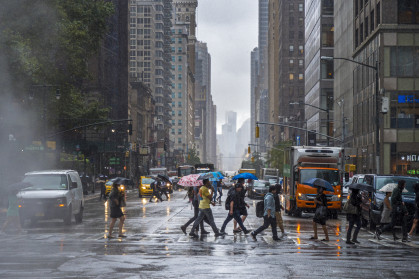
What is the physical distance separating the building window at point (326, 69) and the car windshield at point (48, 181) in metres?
72.8

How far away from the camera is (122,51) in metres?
122

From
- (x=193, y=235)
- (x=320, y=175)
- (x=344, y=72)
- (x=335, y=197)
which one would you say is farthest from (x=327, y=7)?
(x=193, y=235)

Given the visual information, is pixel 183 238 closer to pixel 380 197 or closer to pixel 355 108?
pixel 380 197

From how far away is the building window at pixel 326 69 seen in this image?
314ft

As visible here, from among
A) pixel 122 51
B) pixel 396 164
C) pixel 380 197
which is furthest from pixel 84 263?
pixel 122 51

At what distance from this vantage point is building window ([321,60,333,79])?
9562 centimetres

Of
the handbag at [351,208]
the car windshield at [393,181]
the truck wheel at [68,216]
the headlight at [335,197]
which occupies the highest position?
the car windshield at [393,181]

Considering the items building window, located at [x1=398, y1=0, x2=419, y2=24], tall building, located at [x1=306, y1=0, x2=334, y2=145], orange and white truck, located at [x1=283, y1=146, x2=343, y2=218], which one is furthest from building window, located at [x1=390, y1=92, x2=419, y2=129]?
tall building, located at [x1=306, y1=0, x2=334, y2=145]

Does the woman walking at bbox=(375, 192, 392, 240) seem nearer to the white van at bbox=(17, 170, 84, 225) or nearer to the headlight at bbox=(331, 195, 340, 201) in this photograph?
the headlight at bbox=(331, 195, 340, 201)

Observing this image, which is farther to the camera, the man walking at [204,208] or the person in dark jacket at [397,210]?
the man walking at [204,208]

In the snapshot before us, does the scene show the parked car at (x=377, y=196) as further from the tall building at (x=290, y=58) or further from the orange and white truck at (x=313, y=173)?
the tall building at (x=290, y=58)

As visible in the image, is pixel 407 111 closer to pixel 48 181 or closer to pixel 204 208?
pixel 48 181

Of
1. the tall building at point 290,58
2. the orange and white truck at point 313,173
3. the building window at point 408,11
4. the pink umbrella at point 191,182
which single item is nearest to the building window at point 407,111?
the building window at point 408,11

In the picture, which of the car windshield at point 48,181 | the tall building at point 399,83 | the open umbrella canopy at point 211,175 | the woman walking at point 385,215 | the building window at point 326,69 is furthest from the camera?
the building window at point 326,69
